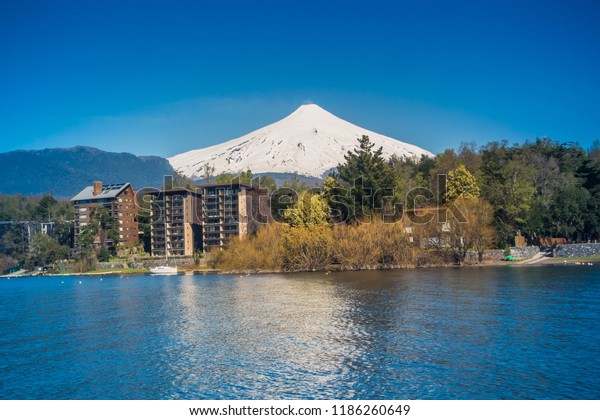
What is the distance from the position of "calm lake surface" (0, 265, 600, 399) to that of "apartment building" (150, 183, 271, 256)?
144ft

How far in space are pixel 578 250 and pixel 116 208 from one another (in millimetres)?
72124

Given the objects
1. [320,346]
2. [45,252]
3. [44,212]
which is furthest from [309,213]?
[44,212]

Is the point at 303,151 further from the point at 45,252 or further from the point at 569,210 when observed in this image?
the point at 569,210

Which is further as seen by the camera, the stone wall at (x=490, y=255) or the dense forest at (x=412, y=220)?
the stone wall at (x=490, y=255)

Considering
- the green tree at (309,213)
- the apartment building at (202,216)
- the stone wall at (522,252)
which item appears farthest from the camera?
the apartment building at (202,216)

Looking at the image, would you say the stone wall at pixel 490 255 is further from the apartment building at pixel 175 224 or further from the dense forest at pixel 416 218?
the apartment building at pixel 175 224

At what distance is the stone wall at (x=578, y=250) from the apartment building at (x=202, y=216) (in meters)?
37.2

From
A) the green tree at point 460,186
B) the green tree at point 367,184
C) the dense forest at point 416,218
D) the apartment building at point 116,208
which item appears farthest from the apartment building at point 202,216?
the green tree at point 460,186

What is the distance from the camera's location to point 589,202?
54.8m

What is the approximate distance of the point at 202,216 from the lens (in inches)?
3179

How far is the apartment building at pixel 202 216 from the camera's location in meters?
76.2
